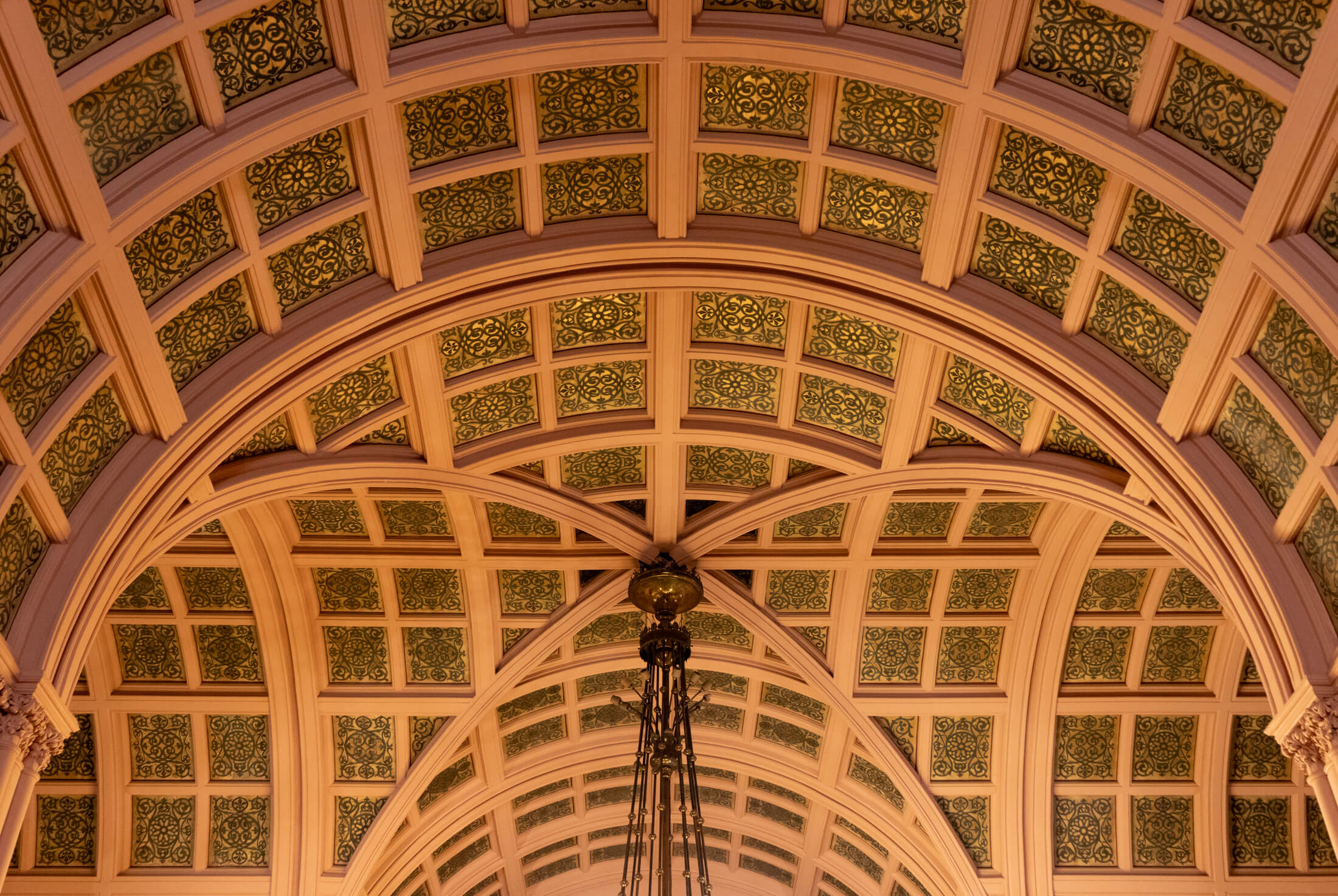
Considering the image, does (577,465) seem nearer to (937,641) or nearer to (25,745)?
(937,641)

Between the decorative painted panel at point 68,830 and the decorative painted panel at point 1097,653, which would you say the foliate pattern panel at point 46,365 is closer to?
the decorative painted panel at point 68,830

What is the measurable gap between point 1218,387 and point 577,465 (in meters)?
6.83

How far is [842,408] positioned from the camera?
1401 centimetres

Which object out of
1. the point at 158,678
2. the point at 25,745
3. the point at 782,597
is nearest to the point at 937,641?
the point at 782,597

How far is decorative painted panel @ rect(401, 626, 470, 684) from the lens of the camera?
17.0 m

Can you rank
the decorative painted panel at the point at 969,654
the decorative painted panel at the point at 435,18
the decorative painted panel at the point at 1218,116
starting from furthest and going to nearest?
the decorative painted panel at the point at 969,654 → the decorative painted panel at the point at 435,18 → the decorative painted panel at the point at 1218,116

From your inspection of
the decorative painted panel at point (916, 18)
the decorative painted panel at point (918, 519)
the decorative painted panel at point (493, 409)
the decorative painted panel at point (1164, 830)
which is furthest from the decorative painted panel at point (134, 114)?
the decorative painted panel at point (1164, 830)

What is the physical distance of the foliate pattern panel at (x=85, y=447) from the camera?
1027 centimetres

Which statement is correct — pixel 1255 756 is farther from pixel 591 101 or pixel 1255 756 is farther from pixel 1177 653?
pixel 591 101

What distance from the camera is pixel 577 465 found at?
14984 millimetres

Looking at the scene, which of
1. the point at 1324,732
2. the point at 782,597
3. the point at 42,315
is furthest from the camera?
the point at 782,597

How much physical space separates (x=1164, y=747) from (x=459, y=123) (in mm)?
12343

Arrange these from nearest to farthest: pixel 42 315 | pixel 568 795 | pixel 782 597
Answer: pixel 42 315, pixel 782 597, pixel 568 795

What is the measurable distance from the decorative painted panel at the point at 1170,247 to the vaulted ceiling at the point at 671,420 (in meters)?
0.04
